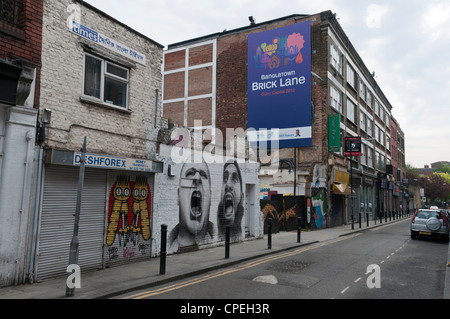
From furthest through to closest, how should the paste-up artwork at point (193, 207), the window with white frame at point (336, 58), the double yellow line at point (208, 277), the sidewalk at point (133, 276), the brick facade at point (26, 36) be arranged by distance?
the window with white frame at point (336, 58)
the paste-up artwork at point (193, 207)
the brick facade at point (26, 36)
the double yellow line at point (208, 277)
the sidewalk at point (133, 276)

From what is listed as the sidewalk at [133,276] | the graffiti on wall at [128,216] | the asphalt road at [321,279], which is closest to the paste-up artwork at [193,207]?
the sidewalk at [133,276]

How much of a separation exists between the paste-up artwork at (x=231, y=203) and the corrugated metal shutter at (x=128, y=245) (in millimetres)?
3949

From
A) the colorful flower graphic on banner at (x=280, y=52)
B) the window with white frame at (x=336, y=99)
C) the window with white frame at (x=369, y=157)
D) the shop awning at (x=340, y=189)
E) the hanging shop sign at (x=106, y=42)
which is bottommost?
the shop awning at (x=340, y=189)

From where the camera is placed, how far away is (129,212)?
10.3 metres

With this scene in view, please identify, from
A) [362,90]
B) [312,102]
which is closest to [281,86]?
[312,102]

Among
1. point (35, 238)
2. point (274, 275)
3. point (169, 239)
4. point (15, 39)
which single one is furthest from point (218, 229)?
point (15, 39)

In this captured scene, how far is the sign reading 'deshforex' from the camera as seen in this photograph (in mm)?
26547

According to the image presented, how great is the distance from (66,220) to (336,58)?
87.8ft

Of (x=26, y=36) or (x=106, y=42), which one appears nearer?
(x=26, y=36)

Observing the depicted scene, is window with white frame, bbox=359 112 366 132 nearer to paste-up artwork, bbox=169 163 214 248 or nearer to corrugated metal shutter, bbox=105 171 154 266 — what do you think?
paste-up artwork, bbox=169 163 214 248

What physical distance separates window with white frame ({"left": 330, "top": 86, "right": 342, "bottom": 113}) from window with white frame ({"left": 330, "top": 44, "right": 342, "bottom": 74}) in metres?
1.91

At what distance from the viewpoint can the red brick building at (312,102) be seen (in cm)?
2620

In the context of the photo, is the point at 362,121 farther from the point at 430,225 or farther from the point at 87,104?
the point at 87,104

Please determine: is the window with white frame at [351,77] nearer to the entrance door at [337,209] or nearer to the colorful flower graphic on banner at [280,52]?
the colorful flower graphic on banner at [280,52]
